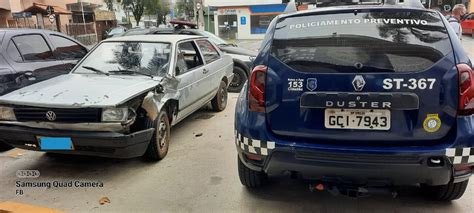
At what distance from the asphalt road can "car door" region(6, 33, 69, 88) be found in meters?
1.08

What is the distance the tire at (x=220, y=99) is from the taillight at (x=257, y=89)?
380 cm

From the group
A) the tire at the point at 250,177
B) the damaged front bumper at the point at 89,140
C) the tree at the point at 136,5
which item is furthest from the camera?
the tree at the point at 136,5

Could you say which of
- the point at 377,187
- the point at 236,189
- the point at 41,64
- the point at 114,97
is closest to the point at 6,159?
the point at 41,64

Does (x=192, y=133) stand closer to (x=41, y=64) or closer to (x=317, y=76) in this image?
(x=41, y=64)

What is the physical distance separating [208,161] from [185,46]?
1.88 m

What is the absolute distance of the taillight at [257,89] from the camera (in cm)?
279

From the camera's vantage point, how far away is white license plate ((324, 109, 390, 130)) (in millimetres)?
2559

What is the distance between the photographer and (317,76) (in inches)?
104

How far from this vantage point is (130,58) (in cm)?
492


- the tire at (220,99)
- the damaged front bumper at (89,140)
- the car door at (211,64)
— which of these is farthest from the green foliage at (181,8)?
the damaged front bumper at (89,140)

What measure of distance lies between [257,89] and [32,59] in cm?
408

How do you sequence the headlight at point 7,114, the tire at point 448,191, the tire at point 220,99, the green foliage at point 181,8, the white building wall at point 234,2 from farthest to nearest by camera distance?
the green foliage at point 181,8
the white building wall at point 234,2
the tire at point 220,99
the headlight at point 7,114
the tire at point 448,191

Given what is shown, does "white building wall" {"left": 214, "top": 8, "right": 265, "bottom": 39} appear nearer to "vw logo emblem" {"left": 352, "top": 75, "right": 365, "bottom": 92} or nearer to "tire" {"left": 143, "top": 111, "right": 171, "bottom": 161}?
"tire" {"left": 143, "top": 111, "right": 171, "bottom": 161}

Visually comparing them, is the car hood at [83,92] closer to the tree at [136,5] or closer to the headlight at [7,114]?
the headlight at [7,114]
